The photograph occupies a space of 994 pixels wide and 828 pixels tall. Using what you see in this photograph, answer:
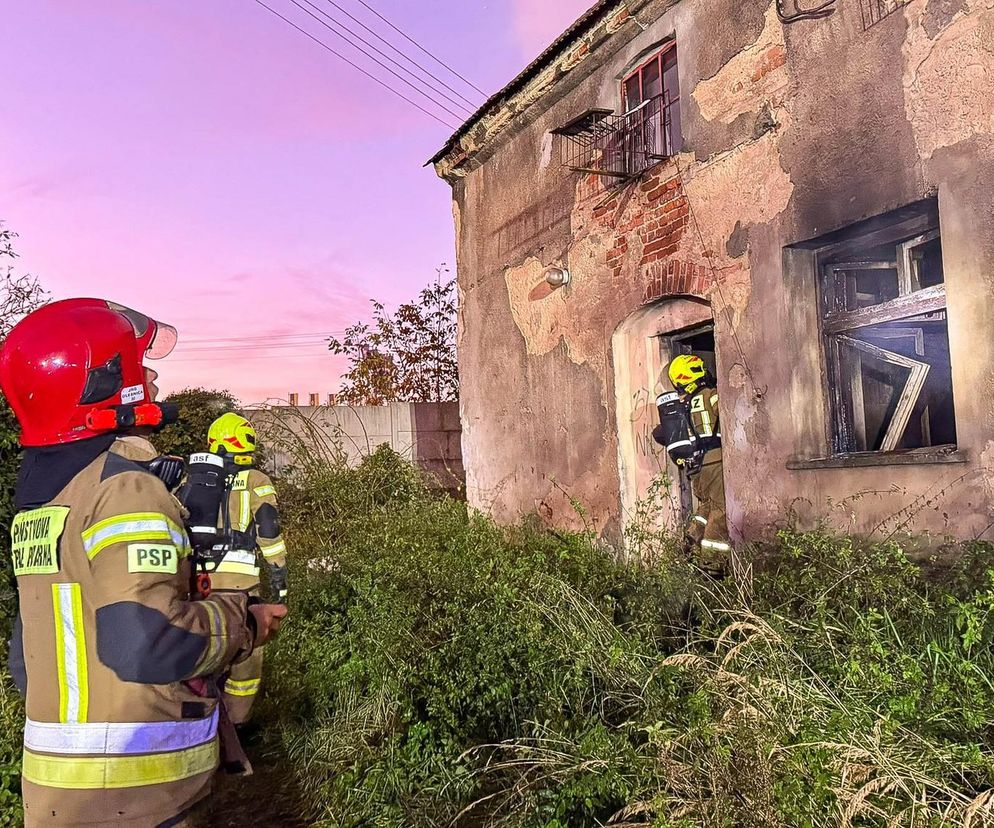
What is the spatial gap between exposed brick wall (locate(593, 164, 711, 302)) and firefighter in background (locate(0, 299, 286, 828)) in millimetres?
4865

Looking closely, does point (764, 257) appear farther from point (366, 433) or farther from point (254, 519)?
point (366, 433)

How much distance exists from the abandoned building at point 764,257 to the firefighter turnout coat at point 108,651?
3.79 metres

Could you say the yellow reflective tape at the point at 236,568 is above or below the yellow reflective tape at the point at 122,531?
below

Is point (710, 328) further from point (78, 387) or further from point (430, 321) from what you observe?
point (430, 321)

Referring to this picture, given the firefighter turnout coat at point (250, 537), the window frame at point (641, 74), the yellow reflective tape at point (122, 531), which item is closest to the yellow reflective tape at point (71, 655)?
the yellow reflective tape at point (122, 531)

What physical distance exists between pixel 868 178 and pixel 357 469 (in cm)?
700

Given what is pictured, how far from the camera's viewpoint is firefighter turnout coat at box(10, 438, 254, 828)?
5.92ft

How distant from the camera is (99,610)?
1814 millimetres

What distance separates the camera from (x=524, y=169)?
8.69 m

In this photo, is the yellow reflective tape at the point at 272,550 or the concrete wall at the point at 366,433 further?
the concrete wall at the point at 366,433

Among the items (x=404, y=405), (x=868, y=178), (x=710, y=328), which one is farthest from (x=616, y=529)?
(x=404, y=405)

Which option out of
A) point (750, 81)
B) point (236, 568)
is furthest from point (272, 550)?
point (750, 81)

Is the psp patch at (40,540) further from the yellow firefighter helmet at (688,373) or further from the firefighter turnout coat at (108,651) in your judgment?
the yellow firefighter helmet at (688,373)

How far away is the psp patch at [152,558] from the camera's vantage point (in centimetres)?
181
